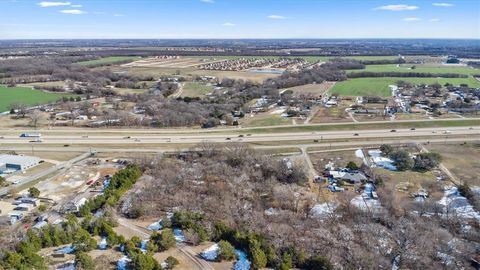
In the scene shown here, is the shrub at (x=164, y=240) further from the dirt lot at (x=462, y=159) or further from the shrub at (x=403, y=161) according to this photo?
the dirt lot at (x=462, y=159)

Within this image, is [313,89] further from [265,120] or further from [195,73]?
[195,73]

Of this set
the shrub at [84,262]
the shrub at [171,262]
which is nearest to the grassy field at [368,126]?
the shrub at [171,262]

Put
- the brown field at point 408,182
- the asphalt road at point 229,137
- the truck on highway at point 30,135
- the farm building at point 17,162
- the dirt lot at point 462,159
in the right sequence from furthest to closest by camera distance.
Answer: the truck on highway at point 30,135 < the asphalt road at point 229,137 < the farm building at point 17,162 < the dirt lot at point 462,159 < the brown field at point 408,182

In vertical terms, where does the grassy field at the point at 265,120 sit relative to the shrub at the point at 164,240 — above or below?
above

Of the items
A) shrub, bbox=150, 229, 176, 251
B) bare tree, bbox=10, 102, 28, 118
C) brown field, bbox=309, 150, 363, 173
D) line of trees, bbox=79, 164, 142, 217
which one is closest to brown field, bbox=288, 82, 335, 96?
brown field, bbox=309, 150, 363, 173

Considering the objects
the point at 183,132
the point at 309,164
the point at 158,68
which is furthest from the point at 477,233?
the point at 158,68

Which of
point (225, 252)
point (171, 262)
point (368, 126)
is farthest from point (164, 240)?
point (368, 126)
